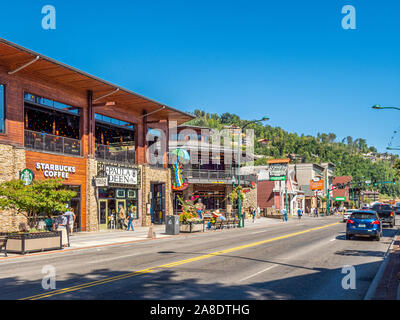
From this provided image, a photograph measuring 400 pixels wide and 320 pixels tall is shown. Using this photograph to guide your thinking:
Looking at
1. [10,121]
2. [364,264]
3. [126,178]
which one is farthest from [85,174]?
[364,264]

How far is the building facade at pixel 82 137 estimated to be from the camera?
2453 centimetres

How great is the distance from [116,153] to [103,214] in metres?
5.29

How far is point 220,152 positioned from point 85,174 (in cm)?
2618

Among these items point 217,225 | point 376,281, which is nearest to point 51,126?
point 217,225

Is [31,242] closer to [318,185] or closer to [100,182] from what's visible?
[100,182]

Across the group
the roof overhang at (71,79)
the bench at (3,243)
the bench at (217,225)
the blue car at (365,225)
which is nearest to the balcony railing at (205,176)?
the roof overhang at (71,79)

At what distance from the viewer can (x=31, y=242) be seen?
1752 centimetres

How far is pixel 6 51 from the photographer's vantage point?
2311cm

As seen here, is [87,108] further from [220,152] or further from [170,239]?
[220,152]

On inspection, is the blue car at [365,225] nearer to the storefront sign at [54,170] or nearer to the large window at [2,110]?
the storefront sign at [54,170]

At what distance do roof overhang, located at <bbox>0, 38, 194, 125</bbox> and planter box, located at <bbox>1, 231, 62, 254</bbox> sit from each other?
10695 mm

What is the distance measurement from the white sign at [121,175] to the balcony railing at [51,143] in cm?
315
